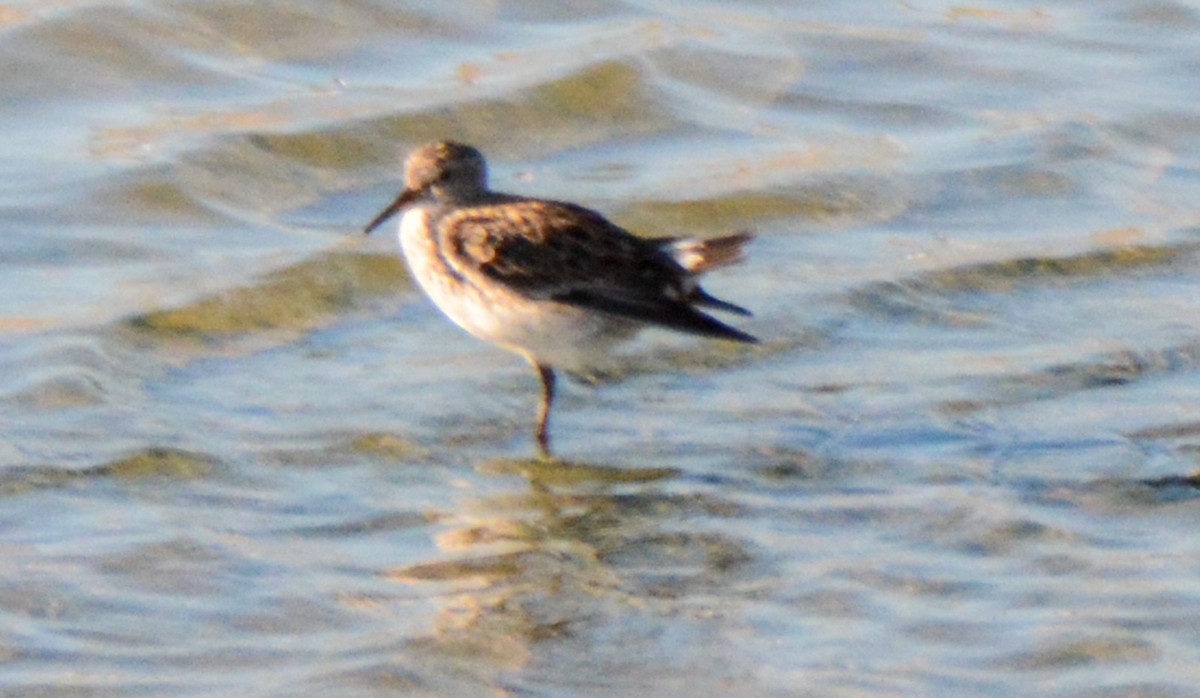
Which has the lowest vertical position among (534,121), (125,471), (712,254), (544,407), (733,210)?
(125,471)

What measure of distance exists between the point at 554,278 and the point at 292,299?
1793mm

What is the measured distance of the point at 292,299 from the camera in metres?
9.50

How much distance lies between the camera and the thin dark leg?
8102 millimetres

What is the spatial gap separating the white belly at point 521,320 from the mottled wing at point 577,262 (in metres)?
0.05

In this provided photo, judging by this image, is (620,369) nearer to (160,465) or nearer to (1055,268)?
(160,465)

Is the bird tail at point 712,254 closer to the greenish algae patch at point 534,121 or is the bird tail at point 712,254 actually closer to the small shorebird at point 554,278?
the small shorebird at point 554,278

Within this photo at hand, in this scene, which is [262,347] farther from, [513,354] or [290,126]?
[290,126]

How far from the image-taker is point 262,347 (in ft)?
29.4

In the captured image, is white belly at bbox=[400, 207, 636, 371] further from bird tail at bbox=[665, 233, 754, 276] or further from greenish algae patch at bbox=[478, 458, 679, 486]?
greenish algae patch at bbox=[478, 458, 679, 486]

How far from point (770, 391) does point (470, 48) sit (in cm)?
455

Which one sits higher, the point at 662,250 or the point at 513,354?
the point at 662,250

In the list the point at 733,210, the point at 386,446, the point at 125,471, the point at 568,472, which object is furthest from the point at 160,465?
the point at 733,210

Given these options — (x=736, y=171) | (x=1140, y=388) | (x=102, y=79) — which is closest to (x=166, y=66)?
(x=102, y=79)

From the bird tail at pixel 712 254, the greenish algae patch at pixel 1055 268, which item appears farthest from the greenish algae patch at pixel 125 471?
the greenish algae patch at pixel 1055 268
